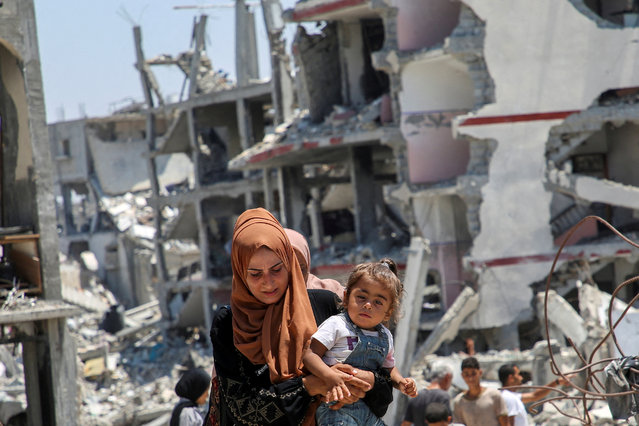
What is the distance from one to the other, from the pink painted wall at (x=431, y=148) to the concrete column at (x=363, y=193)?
2853mm

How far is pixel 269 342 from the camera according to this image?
4.29 m

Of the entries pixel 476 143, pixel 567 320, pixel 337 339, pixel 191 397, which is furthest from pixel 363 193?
pixel 337 339

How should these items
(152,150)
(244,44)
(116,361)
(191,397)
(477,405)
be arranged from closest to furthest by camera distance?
(191,397) → (477,405) → (116,361) → (152,150) → (244,44)

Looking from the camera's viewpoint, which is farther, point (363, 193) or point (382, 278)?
point (363, 193)

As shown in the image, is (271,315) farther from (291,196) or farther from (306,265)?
(291,196)

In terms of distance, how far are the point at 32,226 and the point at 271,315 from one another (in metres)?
7.71

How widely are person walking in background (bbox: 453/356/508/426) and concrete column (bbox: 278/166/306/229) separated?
1671 centimetres

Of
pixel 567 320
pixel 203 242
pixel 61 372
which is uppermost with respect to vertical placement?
pixel 61 372

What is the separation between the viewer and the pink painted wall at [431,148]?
2000 cm

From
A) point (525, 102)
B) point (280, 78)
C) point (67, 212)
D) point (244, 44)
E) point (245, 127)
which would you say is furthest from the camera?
point (67, 212)

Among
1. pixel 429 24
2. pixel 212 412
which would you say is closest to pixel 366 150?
pixel 429 24

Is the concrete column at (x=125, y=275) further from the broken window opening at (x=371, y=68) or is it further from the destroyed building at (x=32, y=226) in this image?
the destroyed building at (x=32, y=226)

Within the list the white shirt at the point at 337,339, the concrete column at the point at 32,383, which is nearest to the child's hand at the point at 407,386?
the white shirt at the point at 337,339

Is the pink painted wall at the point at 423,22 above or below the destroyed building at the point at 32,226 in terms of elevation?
above
